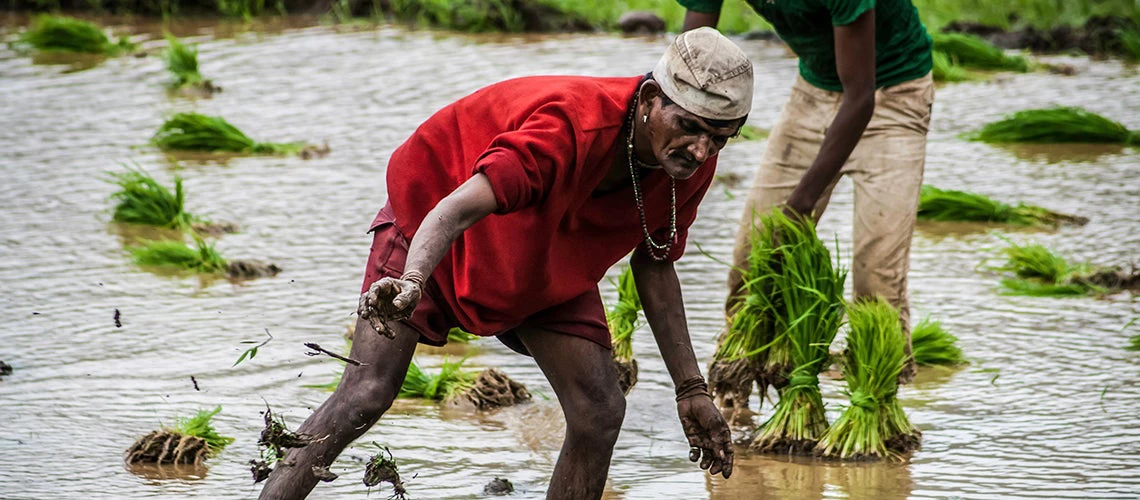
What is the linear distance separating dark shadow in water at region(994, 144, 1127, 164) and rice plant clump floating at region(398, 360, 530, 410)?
4.98m

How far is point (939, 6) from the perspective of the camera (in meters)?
13.8

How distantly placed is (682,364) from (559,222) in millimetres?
575

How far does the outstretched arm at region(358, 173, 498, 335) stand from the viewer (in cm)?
280

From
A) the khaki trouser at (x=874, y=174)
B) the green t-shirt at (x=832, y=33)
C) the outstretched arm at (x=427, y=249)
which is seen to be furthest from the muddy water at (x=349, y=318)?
the outstretched arm at (x=427, y=249)

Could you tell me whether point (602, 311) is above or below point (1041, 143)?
above

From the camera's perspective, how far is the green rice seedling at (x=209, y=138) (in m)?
8.72

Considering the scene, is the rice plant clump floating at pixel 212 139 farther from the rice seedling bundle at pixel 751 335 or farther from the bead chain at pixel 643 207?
the bead chain at pixel 643 207

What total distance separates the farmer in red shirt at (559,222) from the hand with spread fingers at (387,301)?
0.98 ft

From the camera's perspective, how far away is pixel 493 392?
201 inches

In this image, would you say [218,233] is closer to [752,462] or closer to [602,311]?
[752,462]

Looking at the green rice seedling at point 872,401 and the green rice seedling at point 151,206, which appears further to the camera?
the green rice seedling at point 151,206

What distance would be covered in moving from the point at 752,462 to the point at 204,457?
67.4 inches


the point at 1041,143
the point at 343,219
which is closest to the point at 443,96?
the point at 343,219

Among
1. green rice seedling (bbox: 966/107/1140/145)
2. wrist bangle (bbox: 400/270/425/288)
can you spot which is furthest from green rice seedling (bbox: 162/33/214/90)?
wrist bangle (bbox: 400/270/425/288)
